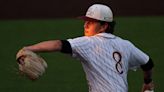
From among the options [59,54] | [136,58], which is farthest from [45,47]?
[59,54]

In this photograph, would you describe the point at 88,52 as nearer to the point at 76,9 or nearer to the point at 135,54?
the point at 135,54

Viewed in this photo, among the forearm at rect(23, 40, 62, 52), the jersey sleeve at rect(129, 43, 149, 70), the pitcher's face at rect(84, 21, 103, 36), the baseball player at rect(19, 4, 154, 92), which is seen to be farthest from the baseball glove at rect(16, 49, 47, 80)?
the jersey sleeve at rect(129, 43, 149, 70)

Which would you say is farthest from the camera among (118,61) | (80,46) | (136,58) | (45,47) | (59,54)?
(59,54)

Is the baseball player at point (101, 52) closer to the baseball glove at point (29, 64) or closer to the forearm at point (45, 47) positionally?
the forearm at point (45, 47)

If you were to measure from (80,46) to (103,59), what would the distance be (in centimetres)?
23

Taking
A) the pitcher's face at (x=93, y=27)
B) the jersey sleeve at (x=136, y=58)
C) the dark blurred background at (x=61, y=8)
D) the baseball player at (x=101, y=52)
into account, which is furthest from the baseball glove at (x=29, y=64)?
the dark blurred background at (x=61, y=8)

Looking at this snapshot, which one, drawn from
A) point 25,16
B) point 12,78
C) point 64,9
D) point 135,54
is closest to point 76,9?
point 64,9

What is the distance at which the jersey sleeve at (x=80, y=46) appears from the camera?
14.5ft

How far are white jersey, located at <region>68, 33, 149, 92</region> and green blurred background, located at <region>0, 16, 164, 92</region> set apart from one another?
1.82ft

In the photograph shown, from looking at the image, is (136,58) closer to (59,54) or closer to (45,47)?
(45,47)

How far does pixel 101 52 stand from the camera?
4.54 meters

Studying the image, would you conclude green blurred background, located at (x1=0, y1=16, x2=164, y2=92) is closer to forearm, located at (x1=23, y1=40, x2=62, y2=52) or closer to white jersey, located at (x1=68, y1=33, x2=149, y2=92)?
forearm, located at (x1=23, y1=40, x2=62, y2=52)

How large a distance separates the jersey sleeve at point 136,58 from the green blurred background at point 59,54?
3.29 feet

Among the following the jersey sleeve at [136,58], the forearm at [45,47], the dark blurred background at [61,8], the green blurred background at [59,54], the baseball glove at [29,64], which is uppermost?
the forearm at [45,47]
